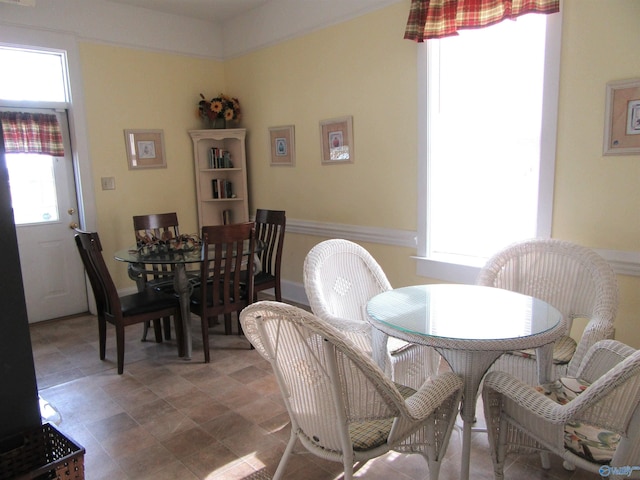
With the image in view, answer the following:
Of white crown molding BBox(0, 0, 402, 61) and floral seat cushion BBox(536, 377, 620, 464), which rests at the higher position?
white crown molding BBox(0, 0, 402, 61)

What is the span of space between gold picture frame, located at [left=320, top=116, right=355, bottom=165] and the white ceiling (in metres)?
1.43

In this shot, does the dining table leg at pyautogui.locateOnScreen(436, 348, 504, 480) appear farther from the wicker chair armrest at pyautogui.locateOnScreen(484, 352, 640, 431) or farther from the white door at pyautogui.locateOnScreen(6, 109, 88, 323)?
the white door at pyautogui.locateOnScreen(6, 109, 88, 323)

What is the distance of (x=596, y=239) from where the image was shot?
259cm

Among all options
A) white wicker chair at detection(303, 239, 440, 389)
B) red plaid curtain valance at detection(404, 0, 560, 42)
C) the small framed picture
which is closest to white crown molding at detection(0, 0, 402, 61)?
red plaid curtain valance at detection(404, 0, 560, 42)

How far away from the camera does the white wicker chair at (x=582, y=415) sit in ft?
4.36

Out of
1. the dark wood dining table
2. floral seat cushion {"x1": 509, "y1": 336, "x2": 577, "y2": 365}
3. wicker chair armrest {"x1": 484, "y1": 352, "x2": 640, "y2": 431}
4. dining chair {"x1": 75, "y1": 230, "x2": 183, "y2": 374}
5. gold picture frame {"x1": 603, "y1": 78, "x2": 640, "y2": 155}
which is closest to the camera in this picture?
wicker chair armrest {"x1": 484, "y1": 352, "x2": 640, "y2": 431}

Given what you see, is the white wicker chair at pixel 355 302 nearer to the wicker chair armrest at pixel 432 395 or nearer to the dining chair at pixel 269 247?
the wicker chair armrest at pixel 432 395

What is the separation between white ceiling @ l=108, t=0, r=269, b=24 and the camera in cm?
423

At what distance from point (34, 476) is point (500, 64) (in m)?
3.14

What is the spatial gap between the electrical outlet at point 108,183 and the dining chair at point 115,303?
1.35 metres

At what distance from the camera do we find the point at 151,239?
3568 millimetres

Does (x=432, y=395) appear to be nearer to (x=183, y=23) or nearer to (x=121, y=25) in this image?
(x=121, y=25)

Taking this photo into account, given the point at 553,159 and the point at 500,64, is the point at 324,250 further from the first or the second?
the point at 500,64

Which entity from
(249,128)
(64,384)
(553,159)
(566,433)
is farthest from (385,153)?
(64,384)
